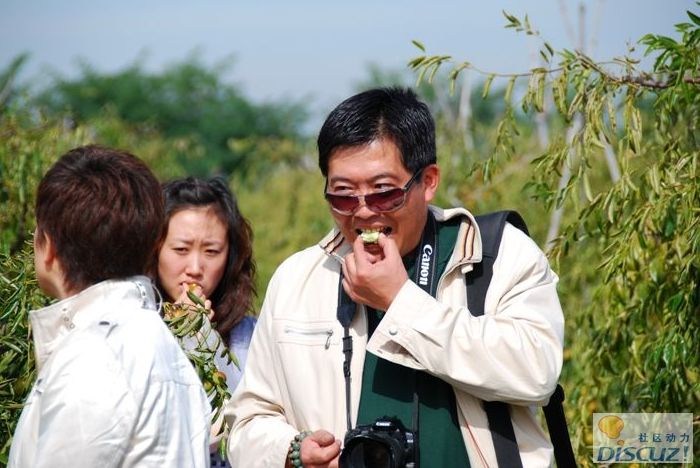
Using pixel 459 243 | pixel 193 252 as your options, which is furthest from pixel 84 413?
pixel 193 252

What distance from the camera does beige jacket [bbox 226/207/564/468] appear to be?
8.70 feet

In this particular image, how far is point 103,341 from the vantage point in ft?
7.29

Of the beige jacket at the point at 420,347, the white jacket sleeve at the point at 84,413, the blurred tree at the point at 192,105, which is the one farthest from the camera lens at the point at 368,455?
the blurred tree at the point at 192,105

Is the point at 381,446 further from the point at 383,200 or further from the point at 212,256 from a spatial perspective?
the point at 212,256

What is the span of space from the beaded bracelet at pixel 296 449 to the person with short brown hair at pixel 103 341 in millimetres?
415

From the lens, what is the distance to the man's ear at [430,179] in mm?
2965

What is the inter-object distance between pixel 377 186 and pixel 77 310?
35.9 inches

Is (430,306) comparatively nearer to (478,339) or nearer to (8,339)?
(478,339)

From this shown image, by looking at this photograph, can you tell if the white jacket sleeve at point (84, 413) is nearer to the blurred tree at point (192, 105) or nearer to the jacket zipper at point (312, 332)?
the jacket zipper at point (312, 332)

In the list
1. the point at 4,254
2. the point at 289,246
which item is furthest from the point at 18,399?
the point at 289,246

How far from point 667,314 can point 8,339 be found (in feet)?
7.11

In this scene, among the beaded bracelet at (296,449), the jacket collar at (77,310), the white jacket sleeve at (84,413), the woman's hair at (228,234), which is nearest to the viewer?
the white jacket sleeve at (84,413)

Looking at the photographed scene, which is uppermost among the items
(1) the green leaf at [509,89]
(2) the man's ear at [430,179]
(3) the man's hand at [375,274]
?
(1) the green leaf at [509,89]

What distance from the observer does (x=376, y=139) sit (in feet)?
9.54
